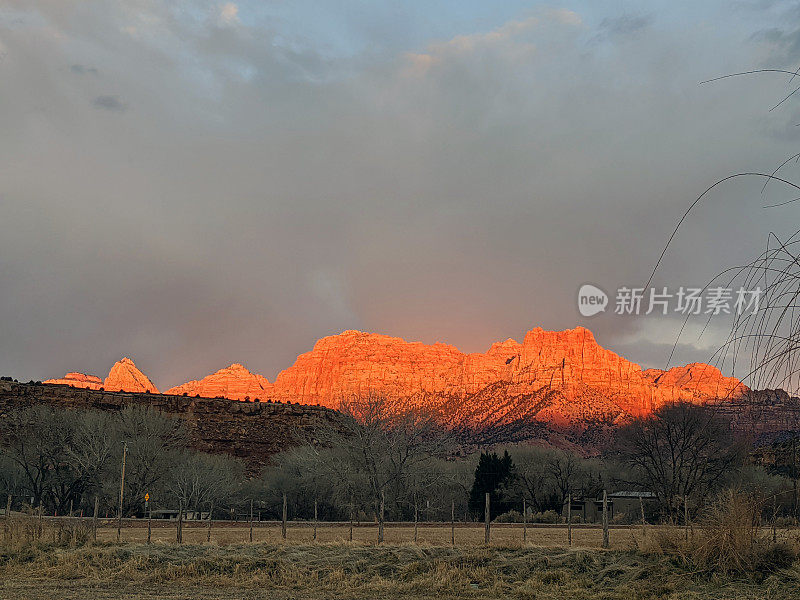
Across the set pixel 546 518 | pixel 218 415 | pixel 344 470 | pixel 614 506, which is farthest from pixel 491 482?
pixel 218 415

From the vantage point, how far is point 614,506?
7150cm

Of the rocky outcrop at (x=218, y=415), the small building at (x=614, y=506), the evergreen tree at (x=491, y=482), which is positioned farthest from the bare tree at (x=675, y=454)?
the rocky outcrop at (x=218, y=415)

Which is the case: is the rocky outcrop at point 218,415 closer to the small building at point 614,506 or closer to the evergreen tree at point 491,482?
the evergreen tree at point 491,482

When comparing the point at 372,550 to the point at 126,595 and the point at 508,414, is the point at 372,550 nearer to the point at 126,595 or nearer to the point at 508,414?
the point at 126,595

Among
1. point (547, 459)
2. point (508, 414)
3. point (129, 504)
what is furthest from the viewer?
point (508, 414)

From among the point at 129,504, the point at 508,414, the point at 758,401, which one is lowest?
the point at 129,504

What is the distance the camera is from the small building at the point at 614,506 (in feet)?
205

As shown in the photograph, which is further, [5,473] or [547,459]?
[547,459]

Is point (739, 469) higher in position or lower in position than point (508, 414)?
lower

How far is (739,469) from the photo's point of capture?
60625 millimetres

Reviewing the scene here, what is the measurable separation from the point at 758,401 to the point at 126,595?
18.1 meters

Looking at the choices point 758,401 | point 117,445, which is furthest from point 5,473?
point 758,401

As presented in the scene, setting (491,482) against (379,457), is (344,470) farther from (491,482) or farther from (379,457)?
(491,482)

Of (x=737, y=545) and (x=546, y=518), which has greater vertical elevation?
(x=737, y=545)
